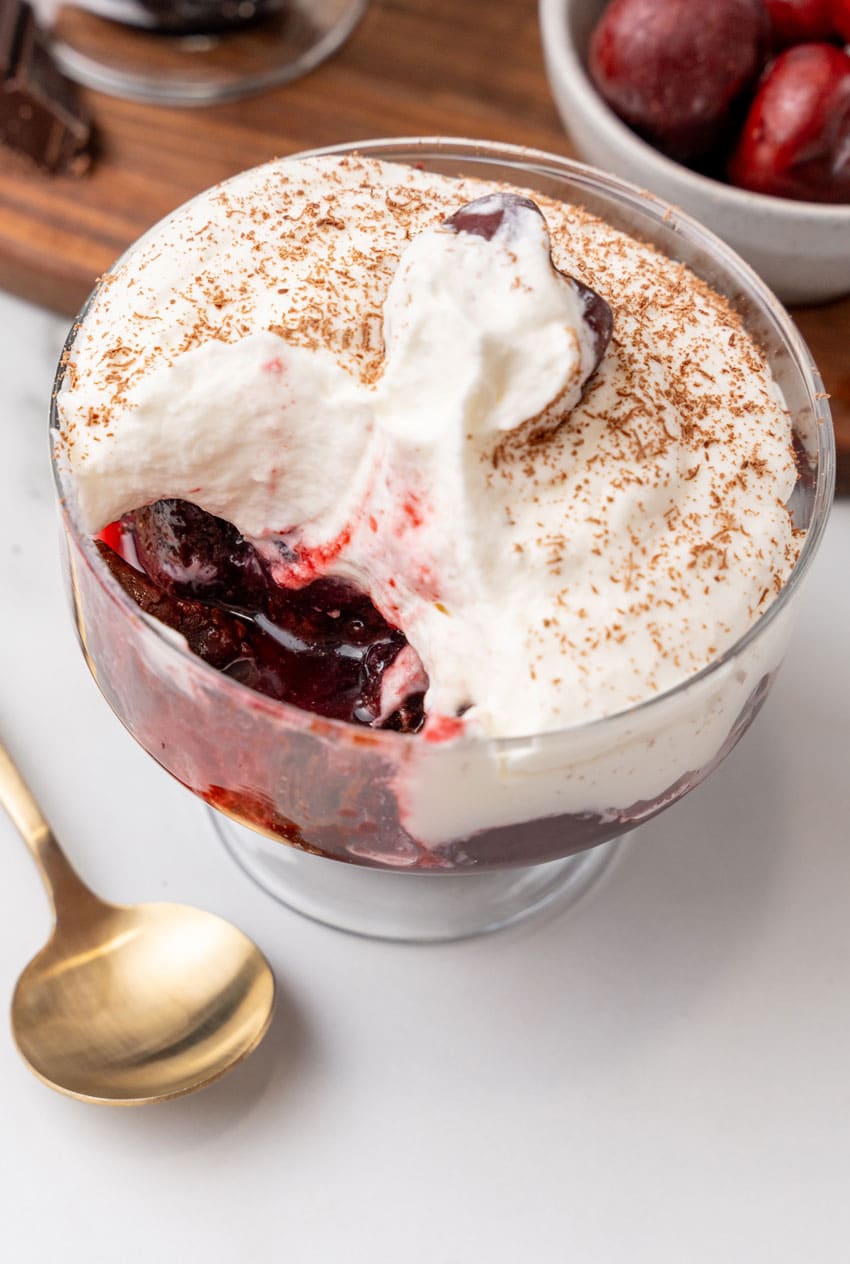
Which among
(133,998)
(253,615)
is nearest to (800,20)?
(253,615)

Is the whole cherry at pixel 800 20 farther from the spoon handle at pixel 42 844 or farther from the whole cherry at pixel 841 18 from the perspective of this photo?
the spoon handle at pixel 42 844

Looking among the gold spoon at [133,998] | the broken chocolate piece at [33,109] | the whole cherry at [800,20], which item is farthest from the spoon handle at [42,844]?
the whole cherry at [800,20]

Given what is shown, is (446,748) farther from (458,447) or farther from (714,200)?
(714,200)

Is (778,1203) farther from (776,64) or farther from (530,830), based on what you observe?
(776,64)

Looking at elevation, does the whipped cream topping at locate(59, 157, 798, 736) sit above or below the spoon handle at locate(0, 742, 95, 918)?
above

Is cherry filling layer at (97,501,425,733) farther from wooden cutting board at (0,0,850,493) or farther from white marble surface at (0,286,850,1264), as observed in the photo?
wooden cutting board at (0,0,850,493)

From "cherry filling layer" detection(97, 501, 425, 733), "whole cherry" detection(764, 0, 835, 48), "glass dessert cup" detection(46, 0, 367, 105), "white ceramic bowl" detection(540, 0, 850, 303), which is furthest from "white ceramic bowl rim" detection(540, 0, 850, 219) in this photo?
"cherry filling layer" detection(97, 501, 425, 733)

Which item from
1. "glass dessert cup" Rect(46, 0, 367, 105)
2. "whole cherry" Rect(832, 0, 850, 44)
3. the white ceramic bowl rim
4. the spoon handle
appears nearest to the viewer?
the spoon handle
